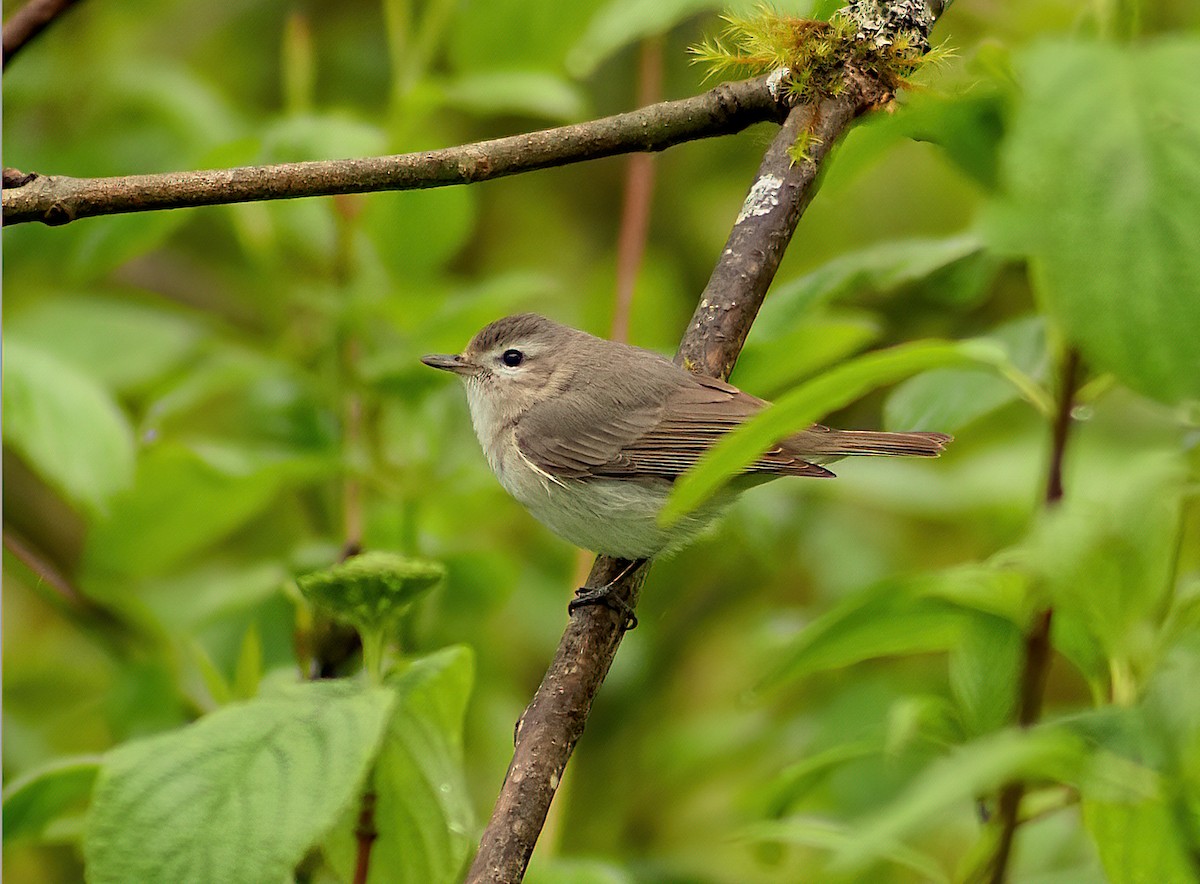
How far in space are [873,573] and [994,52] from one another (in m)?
2.32

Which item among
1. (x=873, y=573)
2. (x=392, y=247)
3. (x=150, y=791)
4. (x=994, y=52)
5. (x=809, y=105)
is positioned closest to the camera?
(x=150, y=791)

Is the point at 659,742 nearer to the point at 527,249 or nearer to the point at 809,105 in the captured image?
the point at 809,105

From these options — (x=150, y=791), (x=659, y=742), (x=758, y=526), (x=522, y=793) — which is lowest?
(x=150, y=791)

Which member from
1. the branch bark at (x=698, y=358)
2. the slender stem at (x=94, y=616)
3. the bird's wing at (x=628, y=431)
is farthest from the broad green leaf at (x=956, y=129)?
the slender stem at (x=94, y=616)

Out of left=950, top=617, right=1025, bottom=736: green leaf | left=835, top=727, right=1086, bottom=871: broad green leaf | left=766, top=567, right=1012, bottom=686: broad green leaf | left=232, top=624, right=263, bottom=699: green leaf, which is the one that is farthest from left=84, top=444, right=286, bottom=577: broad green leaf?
left=835, top=727, right=1086, bottom=871: broad green leaf

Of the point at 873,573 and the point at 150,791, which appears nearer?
the point at 150,791

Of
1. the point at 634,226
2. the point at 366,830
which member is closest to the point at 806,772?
the point at 366,830

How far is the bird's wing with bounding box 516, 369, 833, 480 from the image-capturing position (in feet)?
9.95

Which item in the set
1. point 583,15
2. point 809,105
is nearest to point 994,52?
point 809,105

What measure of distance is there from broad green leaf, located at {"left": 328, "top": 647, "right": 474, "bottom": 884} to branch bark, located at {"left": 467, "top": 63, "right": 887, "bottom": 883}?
93 mm

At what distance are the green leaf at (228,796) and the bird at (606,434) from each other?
4.38 feet

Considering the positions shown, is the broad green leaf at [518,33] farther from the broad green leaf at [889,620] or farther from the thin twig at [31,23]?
the broad green leaf at [889,620]

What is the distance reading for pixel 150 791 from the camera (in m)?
1.45

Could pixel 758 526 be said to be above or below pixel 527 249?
below
